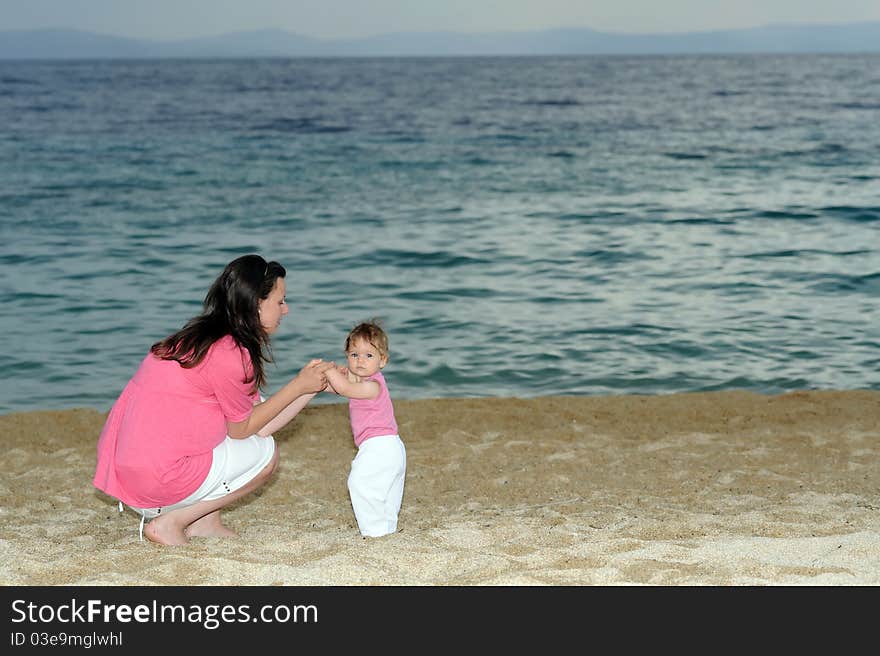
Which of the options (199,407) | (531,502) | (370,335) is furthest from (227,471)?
(531,502)

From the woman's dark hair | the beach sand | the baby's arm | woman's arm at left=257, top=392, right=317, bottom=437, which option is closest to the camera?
the beach sand

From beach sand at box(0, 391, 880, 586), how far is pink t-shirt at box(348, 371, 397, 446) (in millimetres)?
476

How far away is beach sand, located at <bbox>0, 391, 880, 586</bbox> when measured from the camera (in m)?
4.08

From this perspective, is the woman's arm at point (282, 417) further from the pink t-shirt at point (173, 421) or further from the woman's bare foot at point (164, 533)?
the woman's bare foot at point (164, 533)

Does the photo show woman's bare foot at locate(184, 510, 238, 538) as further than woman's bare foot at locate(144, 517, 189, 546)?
Yes

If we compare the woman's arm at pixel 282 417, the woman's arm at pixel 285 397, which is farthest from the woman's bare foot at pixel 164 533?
the woman's arm at pixel 282 417

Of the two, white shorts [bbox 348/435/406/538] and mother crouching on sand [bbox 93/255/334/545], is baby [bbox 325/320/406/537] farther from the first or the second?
mother crouching on sand [bbox 93/255/334/545]

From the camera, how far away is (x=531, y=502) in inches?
233

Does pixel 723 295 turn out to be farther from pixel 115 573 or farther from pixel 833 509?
pixel 115 573

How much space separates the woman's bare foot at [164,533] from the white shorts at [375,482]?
76 centimetres

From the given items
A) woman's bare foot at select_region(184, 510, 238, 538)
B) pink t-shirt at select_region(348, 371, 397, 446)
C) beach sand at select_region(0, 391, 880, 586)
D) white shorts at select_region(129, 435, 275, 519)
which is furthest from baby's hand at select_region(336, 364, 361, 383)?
woman's bare foot at select_region(184, 510, 238, 538)

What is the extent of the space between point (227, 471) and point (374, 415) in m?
0.68

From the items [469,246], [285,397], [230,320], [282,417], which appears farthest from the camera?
[469,246]

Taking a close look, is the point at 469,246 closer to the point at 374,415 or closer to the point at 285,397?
the point at 374,415
